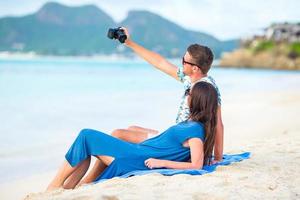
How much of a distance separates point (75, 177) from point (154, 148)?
68cm

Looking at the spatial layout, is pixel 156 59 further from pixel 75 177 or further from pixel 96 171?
pixel 75 177

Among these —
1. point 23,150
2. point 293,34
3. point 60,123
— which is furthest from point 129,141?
point 293,34

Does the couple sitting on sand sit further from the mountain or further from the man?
the mountain

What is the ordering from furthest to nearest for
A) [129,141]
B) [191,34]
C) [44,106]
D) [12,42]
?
[191,34] < [12,42] < [44,106] < [129,141]

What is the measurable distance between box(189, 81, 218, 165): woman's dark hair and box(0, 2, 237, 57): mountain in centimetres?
10816

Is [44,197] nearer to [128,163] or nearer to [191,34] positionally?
[128,163]

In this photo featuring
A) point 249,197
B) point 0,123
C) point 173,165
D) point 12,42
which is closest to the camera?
point 249,197

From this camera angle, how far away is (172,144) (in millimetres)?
4363

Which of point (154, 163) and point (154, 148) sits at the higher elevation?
point (154, 148)

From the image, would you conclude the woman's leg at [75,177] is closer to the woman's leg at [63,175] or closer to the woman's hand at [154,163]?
the woman's leg at [63,175]

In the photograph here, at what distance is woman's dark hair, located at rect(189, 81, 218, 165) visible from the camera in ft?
13.8

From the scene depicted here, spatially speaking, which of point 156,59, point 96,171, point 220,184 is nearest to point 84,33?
point 156,59

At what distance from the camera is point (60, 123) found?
1073 cm

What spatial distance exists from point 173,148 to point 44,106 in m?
10.8
